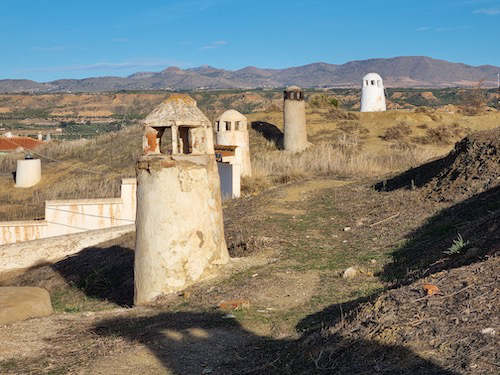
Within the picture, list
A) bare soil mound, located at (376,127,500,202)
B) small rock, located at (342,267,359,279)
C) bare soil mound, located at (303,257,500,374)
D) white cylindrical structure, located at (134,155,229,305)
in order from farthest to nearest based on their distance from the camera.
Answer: bare soil mound, located at (376,127,500,202), white cylindrical structure, located at (134,155,229,305), small rock, located at (342,267,359,279), bare soil mound, located at (303,257,500,374)

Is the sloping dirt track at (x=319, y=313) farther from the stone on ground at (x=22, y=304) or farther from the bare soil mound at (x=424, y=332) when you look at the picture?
the stone on ground at (x=22, y=304)

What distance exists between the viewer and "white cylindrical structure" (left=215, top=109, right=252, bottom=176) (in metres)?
23.1

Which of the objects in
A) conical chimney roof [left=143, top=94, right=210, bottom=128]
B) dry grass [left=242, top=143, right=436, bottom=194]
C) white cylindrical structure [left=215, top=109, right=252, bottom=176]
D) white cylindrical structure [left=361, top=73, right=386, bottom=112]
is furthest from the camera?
white cylindrical structure [left=361, top=73, right=386, bottom=112]

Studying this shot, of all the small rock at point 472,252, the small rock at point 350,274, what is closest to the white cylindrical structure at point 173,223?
the small rock at point 350,274

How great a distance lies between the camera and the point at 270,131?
111 ft

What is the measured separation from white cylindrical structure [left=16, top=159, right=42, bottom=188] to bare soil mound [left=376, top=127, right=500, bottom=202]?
20495 millimetres

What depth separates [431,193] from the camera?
13.6 m

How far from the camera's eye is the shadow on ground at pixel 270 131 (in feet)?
105

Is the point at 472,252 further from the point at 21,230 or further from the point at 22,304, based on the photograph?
the point at 21,230

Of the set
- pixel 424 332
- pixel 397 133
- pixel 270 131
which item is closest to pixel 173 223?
pixel 424 332

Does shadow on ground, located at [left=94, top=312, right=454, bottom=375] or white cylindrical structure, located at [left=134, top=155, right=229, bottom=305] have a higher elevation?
white cylindrical structure, located at [left=134, top=155, right=229, bottom=305]

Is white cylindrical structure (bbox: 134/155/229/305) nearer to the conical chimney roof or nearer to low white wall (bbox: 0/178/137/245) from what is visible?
the conical chimney roof

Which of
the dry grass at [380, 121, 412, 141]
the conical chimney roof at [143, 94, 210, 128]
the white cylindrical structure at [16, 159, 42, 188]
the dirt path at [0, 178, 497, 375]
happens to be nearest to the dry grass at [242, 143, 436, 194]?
the dry grass at [380, 121, 412, 141]

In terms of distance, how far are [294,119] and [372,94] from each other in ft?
51.2
